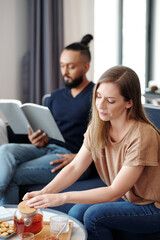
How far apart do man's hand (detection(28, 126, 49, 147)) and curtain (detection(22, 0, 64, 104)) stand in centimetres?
123

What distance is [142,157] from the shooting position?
1580mm

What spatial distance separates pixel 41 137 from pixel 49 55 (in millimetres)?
1461

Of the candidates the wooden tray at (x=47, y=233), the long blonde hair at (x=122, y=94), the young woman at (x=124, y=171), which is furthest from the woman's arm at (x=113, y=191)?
the long blonde hair at (x=122, y=94)

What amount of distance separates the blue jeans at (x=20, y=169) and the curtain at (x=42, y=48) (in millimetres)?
1395

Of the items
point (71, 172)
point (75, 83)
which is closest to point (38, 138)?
point (75, 83)

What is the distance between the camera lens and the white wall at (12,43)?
3742 millimetres

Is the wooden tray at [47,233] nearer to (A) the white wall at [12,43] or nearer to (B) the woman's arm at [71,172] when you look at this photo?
(B) the woman's arm at [71,172]

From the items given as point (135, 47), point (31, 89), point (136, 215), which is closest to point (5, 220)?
point (136, 215)

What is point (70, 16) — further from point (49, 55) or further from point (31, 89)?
point (31, 89)

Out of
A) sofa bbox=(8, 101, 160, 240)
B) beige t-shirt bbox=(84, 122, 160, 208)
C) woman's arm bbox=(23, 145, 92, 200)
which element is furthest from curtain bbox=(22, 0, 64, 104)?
beige t-shirt bbox=(84, 122, 160, 208)

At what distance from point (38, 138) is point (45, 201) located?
117 cm

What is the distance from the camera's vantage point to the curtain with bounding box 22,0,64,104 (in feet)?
12.5

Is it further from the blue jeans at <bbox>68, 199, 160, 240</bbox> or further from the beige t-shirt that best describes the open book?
the blue jeans at <bbox>68, 199, 160, 240</bbox>

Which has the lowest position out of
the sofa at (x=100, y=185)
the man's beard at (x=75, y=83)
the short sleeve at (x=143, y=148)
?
the sofa at (x=100, y=185)
